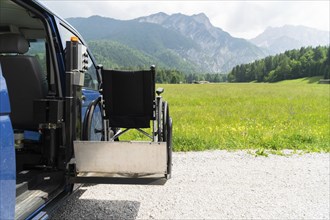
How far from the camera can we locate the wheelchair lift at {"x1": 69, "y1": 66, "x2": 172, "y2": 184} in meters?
3.18

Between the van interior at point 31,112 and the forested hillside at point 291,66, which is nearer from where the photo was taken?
the van interior at point 31,112

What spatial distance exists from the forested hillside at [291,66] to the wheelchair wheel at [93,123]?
107563 millimetres

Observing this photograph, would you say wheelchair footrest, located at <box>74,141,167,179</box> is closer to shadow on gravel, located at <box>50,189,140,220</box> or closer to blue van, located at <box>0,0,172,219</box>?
blue van, located at <box>0,0,172,219</box>

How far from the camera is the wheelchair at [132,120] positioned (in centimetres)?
318

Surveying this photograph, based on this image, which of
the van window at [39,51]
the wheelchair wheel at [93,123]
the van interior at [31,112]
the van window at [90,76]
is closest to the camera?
the van interior at [31,112]

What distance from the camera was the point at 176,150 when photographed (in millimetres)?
7648

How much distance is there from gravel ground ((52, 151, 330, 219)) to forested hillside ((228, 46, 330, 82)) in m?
105

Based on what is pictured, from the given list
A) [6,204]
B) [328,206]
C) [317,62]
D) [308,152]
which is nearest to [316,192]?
[328,206]

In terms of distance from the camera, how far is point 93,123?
4.16 meters

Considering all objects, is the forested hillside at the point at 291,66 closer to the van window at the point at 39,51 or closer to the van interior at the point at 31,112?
the van window at the point at 39,51

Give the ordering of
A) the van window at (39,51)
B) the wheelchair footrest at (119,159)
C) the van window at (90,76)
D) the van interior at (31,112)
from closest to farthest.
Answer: the wheelchair footrest at (119,159) < the van interior at (31,112) < the van window at (39,51) < the van window at (90,76)

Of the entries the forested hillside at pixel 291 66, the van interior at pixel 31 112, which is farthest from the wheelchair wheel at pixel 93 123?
the forested hillside at pixel 291 66

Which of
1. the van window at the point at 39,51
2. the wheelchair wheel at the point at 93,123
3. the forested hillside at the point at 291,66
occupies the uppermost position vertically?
the forested hillside at the point at 291,66

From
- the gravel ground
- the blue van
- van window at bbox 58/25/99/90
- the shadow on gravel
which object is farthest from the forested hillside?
the blue van
